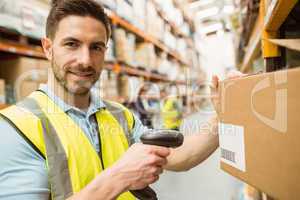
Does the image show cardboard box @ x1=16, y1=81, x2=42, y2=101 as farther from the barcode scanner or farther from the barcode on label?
the barcode on label

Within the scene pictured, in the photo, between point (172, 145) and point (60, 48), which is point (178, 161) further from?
point (60, 48)

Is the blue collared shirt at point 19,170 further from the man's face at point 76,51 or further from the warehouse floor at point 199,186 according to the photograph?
the warehouse floor at point 199,186

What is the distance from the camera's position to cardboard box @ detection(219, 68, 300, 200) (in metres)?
0.51

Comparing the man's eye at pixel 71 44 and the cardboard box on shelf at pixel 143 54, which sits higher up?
the cardboard box on shelf at pixel 143 54

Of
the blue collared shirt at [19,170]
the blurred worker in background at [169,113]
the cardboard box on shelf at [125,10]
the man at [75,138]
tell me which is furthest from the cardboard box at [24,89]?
the blurred worker in background at [169,113]

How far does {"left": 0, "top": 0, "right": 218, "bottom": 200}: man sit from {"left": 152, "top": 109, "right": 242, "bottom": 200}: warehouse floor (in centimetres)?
43

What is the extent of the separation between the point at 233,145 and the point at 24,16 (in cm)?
161

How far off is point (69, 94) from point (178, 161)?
0.51 metres

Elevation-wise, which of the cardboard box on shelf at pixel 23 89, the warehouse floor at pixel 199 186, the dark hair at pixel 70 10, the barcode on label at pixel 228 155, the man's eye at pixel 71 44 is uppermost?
the dark hair at pixel 70 10

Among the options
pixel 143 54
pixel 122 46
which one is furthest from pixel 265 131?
pixel 143 54

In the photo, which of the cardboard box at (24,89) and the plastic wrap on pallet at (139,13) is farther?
the plastic wrap on pallet at (139,13)

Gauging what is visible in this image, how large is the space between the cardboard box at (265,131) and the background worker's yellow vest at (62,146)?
0.44m

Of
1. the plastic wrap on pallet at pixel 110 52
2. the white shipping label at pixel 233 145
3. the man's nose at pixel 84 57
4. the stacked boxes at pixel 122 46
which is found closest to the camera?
the white shipping label at pixel 233 145

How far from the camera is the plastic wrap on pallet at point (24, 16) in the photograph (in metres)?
1.71
